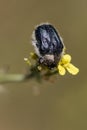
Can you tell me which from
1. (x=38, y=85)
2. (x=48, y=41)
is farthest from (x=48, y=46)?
(x=38, y=85)

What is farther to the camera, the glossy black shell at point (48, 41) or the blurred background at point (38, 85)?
the blurred background at point (38, 85)

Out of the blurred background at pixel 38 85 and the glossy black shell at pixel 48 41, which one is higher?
the blurred background at pixel 38 85

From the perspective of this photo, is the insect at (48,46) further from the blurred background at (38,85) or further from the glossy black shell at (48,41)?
the blurred background at (38,85)

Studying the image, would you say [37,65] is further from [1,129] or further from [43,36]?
[1,129]

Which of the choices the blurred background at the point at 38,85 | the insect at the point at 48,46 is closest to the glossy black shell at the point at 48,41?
the insect at the point at 48,46
